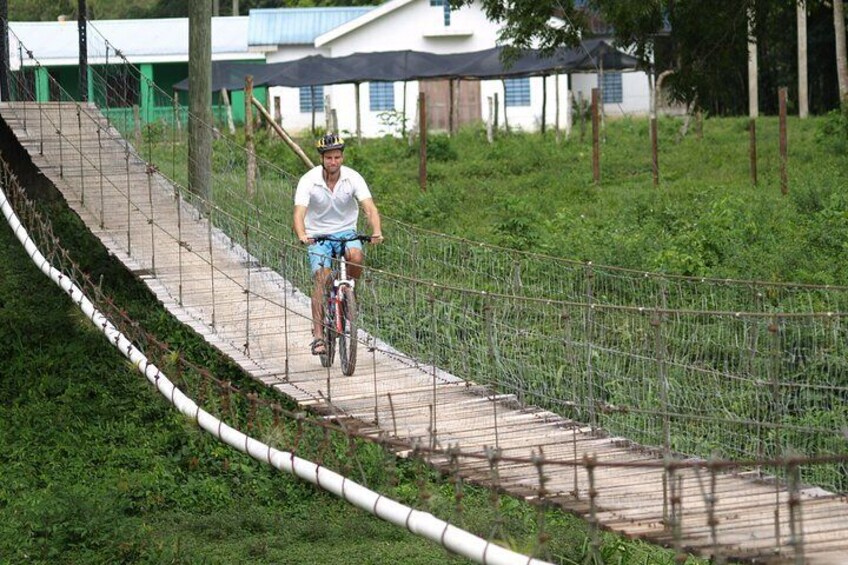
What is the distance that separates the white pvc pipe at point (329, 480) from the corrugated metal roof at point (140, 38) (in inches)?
865

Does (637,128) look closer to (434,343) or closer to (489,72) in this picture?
(489,72)

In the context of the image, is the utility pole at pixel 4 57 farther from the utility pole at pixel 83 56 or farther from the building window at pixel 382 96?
the building window at pixel 382 96

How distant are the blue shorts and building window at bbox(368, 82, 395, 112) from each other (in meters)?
23.0

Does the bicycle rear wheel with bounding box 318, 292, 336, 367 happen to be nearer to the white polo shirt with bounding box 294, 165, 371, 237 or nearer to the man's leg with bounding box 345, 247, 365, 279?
the man's leg with bounding box 345, 247, 365, 279

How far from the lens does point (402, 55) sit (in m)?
26.1

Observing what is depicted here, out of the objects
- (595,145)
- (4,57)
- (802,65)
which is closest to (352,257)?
(4,57)

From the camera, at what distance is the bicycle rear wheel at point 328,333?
296 inches

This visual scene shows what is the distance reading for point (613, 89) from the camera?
32.8m

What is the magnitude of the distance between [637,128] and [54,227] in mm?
13060

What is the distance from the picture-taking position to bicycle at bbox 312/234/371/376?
7.50 m

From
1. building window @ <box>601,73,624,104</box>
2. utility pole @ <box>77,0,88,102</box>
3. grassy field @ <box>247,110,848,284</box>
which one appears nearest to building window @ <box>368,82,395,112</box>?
building window @ <box>601,73,624,104</box>

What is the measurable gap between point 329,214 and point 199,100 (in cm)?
536

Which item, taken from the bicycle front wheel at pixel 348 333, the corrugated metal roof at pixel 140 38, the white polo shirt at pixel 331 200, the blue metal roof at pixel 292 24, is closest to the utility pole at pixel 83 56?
the white polo shirt at pixel 331 200

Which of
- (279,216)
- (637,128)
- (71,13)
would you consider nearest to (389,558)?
(279,216)
